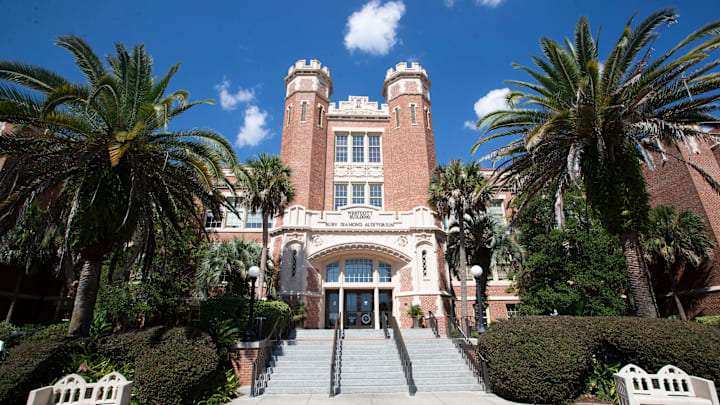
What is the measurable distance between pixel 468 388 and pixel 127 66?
536 inches

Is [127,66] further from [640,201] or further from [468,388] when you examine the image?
[640,201]

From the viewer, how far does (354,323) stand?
67.2ft

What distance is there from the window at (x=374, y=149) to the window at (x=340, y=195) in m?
Answer: 2.74

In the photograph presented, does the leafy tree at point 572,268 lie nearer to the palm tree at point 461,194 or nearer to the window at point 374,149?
the palm tree at point 461,194

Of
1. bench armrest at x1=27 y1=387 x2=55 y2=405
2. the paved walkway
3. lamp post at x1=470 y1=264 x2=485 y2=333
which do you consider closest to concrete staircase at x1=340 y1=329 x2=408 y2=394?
the paved walkway

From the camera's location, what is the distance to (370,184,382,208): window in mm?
23109

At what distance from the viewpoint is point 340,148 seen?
24.7m

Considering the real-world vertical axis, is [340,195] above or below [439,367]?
above

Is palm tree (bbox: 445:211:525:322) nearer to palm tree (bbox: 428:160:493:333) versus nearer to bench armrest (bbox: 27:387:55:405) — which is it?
palm tree (bbox: 428:160:493:333)

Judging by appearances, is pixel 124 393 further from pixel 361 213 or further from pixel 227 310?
pixel 361 213

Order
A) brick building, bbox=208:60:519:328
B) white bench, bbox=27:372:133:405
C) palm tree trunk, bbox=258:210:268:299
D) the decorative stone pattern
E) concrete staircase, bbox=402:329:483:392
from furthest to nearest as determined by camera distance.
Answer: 1. the decorative stone pattern
2. brick building, bbox=208:60:519:328
3. palm tree trunk, bbox=258:210:268:299
4. concrete staircase, bbox=402:329:483:392
5. white bench, bbox=27:372:133:405

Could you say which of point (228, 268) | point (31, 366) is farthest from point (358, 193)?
point (31, 366)

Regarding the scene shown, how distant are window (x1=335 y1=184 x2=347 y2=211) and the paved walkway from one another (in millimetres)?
13909

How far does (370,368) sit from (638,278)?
26.9ft
